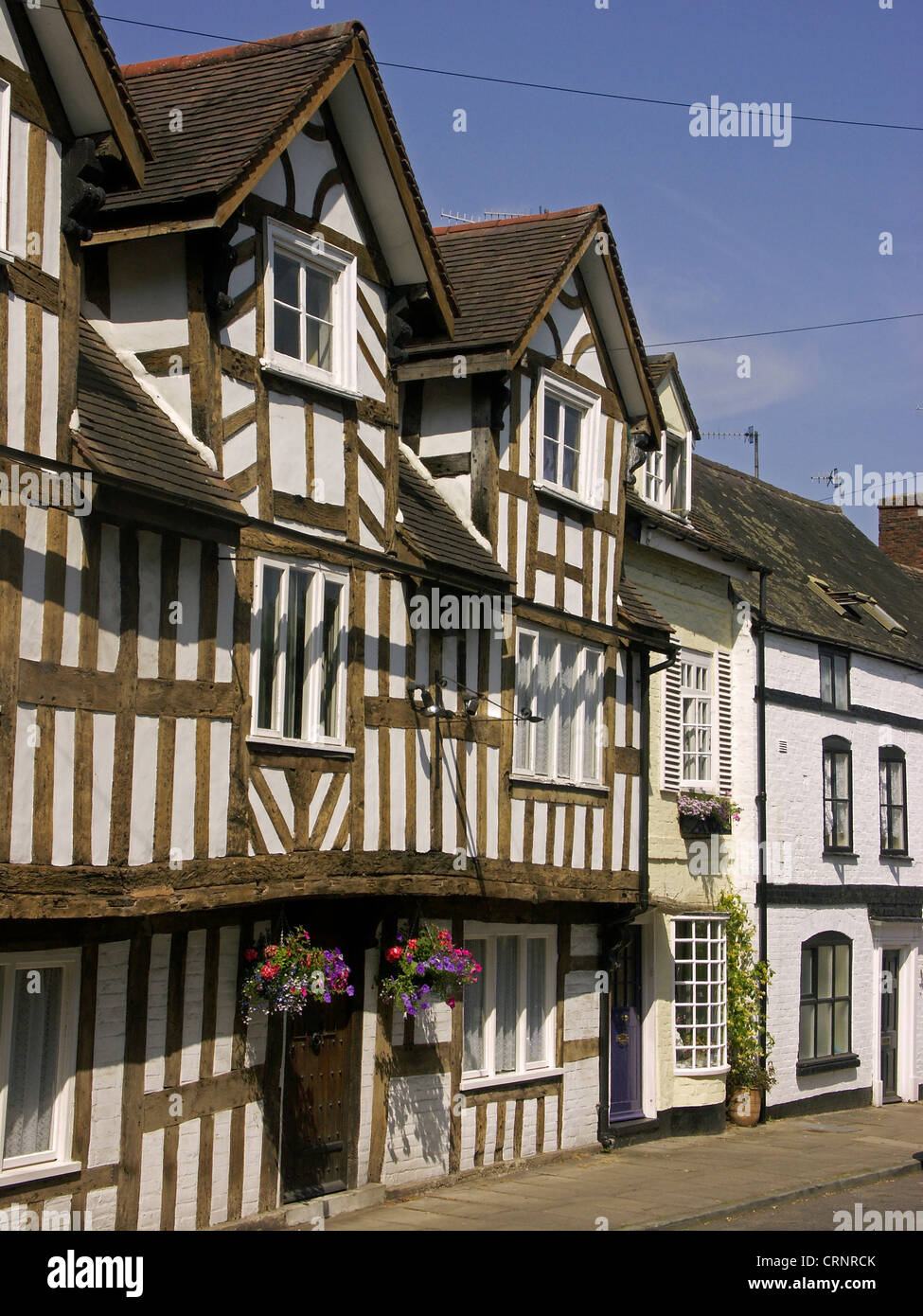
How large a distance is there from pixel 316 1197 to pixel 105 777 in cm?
463

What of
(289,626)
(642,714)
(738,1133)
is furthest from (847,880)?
(289,626)

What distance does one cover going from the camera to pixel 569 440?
17.1m

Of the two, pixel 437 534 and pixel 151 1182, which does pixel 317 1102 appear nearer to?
pixel 151 1182

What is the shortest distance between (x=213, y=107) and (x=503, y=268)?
4395mm

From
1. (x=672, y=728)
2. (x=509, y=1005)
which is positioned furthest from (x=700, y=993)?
(x=509, y=1005)

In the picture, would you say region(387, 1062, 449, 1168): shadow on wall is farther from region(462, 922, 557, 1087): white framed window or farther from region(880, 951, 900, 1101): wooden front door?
region(880, 951, 900, 1101): wooden front door

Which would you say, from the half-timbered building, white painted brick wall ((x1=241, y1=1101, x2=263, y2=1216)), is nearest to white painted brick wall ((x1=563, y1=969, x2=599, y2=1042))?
the half-timbered building

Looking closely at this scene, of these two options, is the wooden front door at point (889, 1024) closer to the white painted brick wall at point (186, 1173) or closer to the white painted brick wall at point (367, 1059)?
the white painted brick wall at point (367, 1059)

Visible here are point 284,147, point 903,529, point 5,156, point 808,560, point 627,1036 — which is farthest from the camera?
point 903,529

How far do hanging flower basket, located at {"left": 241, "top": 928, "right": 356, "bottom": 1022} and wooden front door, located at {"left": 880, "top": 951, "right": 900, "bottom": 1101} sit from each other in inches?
554

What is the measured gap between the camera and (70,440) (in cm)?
1049

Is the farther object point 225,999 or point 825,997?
point 825,997

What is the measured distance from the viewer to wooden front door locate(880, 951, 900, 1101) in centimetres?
2444
